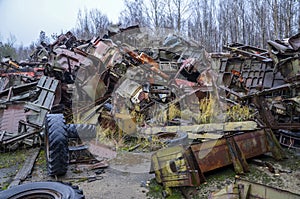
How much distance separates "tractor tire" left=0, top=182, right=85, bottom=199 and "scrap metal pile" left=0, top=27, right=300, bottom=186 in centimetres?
113

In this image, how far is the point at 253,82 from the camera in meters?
7.00

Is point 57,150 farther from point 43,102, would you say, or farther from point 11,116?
point 11,116

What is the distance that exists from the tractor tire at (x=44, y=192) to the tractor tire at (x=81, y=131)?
5.66 feet

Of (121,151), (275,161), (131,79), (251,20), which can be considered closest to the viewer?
(275,161)

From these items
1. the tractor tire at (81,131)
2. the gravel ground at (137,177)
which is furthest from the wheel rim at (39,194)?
the tractor tire at (81,131)

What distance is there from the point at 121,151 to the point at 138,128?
74cm

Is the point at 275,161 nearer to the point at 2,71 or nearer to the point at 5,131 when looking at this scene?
the point at 5,131

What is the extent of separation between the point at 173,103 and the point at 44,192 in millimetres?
3821

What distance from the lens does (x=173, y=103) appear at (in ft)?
19.7

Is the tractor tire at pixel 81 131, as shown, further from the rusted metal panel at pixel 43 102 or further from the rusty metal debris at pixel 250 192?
the rusty metal debris at pixel 250 192

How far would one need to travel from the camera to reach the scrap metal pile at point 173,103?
12.1 feet

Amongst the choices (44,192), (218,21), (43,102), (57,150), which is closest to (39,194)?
(44,192)

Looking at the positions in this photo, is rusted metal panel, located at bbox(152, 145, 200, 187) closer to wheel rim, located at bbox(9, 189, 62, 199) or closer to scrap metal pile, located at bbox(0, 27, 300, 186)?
scrap metal pile, located at bbox(0, 27, 300, 186)

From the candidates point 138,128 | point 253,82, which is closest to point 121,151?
point 138,128
